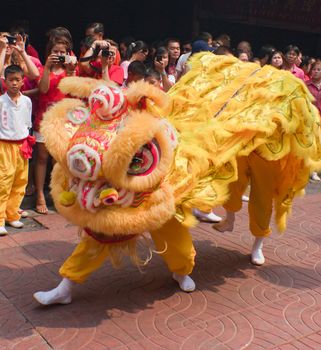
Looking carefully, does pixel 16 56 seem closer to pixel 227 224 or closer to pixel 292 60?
pixel 227 224

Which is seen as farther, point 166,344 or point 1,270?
point 1,270

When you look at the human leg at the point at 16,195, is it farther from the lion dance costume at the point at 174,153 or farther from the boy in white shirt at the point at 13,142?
the lion dance costume at the point at 174,153

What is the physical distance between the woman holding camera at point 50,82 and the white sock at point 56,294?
5.91 ft

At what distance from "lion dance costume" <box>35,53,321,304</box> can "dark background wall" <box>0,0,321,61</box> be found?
15.7 ft

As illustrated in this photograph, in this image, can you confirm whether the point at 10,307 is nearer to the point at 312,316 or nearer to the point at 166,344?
the point at 166,344

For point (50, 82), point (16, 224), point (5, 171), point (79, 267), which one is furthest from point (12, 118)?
point (79, 267)

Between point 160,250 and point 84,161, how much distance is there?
944 millimetres

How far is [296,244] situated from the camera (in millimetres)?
4375

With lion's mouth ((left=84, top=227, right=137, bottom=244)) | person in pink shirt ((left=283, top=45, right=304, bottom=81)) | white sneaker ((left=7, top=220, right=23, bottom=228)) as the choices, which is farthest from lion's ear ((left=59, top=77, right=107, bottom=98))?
person in pink shirt ((left=283, top=45, right=304, bottom=81))

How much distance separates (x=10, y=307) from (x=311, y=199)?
151 inches

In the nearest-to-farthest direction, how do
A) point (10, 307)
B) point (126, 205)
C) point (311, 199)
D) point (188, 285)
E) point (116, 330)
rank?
point (126, 205), point (116, 330), point (10, 307), point (188, 285), point (311, 199)

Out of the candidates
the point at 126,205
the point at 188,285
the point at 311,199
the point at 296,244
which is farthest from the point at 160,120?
the point at 311,199

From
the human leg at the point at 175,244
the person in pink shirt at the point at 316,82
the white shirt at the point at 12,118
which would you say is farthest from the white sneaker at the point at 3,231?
the person in pink shirt at the point at 316,82

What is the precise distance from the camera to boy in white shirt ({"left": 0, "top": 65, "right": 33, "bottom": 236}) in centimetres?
427
